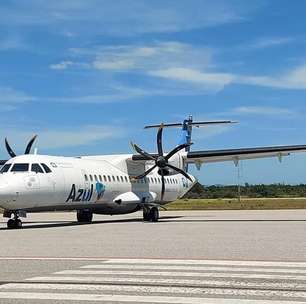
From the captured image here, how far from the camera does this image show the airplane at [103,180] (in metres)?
22.7

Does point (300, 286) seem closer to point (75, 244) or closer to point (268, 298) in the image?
point (268, 298)

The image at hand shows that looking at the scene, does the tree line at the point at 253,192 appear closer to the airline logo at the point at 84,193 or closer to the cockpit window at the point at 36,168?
the airline logo at the point at 84,193

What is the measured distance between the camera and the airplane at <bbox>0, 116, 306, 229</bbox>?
74.4 ft

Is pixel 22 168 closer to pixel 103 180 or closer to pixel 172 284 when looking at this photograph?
pixel 103 180

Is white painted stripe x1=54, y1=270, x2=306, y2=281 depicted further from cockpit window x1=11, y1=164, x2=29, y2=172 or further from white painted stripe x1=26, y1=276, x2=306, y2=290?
cockpit window x1=11, y1=164, x2=29, y2=172

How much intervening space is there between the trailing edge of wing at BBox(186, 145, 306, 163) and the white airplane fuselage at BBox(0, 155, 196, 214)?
275cm

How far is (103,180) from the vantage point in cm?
2817

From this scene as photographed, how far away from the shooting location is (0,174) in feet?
74.7

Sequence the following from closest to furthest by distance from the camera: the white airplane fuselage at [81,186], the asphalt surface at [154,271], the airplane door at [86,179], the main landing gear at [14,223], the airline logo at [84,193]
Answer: the asphalt surface at [154,271] < the white airplane fuselage at [81,186] < the main landing gear at [14,223] < the airline logo at [84,193] < the airplane door at [86,179]

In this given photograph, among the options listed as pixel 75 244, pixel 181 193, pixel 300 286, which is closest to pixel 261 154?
pixel 181 193

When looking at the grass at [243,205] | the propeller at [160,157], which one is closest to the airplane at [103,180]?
the propeller at [160,157]

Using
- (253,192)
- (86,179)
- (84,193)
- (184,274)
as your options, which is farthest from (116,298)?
(253,192)

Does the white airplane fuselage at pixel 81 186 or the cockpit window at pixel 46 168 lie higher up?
the cockpit window at pixel 46 168

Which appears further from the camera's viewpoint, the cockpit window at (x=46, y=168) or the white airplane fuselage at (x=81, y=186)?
the cockpit window at (x=46, y=168)
